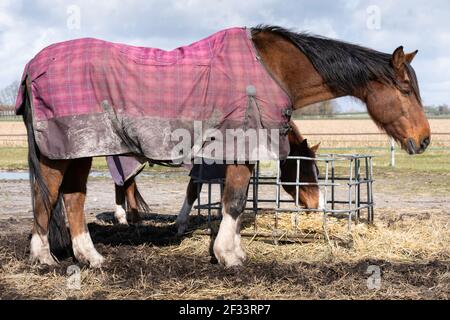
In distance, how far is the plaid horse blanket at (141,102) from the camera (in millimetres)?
5090

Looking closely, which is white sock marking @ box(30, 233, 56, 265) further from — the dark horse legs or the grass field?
the grass field

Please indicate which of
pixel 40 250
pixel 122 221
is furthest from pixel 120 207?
pixel 40 250

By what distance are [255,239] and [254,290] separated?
1988 mm

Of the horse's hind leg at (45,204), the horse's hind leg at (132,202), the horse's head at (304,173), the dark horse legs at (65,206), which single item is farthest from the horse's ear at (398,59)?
the horse's hind leg at (132,202)

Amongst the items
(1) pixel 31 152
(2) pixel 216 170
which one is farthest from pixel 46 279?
(2) pixel 216 170

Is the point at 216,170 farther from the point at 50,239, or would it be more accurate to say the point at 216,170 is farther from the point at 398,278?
the point at 398,278

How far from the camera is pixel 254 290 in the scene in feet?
14.6

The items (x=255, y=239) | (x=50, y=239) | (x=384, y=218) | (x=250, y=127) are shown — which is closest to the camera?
(x=250, y=127)

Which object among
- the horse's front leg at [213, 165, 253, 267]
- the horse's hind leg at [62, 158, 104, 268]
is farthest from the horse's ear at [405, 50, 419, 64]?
the horse's hind leg at [62, 158, 104, 268]

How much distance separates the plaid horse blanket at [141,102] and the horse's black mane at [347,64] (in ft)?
1.96

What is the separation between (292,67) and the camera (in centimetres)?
546

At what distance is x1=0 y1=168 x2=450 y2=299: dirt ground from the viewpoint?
14.6ft

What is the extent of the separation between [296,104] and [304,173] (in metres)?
1.44

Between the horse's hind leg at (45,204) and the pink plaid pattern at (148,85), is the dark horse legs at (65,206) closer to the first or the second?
the horse's hind leg at (45,204)
